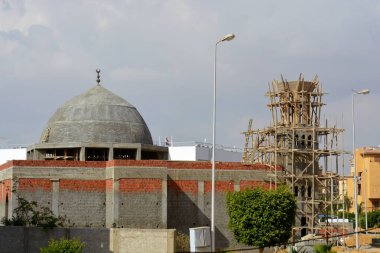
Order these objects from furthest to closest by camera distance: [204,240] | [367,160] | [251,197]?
1. [367,160]
2. [251,197]
3. [204,240]

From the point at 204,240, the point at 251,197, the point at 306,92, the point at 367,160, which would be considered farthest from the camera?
the point at 367,160

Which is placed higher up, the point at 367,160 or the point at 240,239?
the point at 367,160

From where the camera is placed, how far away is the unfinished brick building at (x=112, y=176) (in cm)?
4494

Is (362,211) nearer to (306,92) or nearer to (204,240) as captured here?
(306,92)

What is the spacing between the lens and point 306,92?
2092 inches

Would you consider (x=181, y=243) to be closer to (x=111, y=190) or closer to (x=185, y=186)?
(x=185, y=186)

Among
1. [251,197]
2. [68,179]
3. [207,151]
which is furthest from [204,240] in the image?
[207,151]

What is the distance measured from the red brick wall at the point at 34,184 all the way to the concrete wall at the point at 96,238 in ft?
12.4

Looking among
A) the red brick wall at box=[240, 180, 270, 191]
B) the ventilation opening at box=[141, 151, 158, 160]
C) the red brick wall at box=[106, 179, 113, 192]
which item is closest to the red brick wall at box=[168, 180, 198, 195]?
the red brick wall at box=[240, 180, 270, 191]

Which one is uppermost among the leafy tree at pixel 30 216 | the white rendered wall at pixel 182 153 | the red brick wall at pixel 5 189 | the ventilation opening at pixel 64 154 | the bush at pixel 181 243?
the white rendered wall at pixel 182 153

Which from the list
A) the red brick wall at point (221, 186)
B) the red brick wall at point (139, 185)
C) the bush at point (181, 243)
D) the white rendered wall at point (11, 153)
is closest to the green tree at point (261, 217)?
the bush at point (181, 243)

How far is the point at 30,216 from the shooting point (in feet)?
146

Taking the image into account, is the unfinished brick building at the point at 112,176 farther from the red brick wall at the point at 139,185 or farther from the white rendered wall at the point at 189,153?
the white rendered wall at the point at 189,153

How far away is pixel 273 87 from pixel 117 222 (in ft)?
56.3
